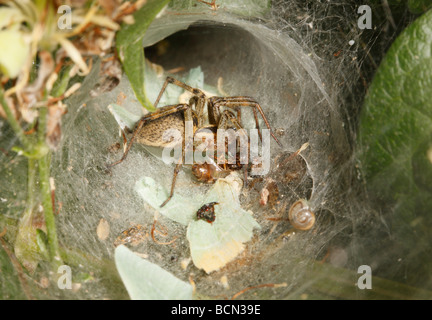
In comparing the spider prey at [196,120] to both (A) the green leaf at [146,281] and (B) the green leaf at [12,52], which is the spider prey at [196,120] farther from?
(B) the green leaf at [12,52]

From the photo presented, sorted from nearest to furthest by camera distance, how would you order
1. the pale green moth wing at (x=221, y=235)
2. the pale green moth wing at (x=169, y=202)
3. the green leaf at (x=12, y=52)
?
the green leaf at (x=12, y=52)
the pale green moth wing at (x=221, y=235)
the pale green moth wing at (x=169, y=202)

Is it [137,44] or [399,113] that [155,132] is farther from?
[399,113]

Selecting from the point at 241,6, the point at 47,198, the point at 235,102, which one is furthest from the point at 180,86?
the point at 47,198

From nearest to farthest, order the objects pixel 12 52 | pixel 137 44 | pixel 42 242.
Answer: pixel 12 52
pixel 137 44
pixel 42 242

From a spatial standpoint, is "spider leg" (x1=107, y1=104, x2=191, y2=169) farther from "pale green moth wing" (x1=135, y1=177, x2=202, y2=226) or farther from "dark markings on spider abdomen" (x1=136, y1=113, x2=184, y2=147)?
"pale green moth wing" (x1=135, y1=177, x2=202, y2=226)

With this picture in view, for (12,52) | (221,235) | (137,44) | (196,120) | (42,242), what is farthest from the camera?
(196,120)

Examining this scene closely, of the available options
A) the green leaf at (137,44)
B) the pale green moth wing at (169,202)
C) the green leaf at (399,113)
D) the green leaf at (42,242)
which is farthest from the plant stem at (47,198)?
the green leaf at (399,113)
